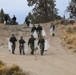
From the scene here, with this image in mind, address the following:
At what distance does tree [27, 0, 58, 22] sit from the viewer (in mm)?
79188

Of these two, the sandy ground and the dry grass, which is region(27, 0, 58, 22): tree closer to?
the dry grass

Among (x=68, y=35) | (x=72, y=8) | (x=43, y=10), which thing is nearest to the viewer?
(x=68, y=35)

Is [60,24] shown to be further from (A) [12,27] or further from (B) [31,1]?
(B) [31,1]

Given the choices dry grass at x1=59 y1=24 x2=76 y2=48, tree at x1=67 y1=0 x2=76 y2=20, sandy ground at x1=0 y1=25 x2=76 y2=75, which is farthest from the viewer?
tree at x1=67 y1=0 x2=76 y2=20

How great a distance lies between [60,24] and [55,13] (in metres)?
25.2

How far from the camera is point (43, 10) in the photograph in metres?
80.4

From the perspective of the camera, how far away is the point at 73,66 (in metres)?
28.5

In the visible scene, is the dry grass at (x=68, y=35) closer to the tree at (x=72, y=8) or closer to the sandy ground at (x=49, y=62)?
the sandy ground at (x=49, y=62)

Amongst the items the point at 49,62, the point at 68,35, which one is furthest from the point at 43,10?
the point at 49,62

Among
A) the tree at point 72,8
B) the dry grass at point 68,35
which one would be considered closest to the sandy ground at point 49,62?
the dry grass at point 68,35

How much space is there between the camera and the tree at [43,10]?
79.2 metres

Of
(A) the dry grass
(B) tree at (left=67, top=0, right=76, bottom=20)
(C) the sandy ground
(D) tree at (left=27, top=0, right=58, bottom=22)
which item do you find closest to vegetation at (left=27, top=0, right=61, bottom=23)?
(D) tree at (left=27, top=0, right=58, bottom=22)

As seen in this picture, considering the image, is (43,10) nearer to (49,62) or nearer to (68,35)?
(68,35)

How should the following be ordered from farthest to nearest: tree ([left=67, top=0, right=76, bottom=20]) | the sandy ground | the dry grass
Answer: tree ([left=67, top=0, right=76, bottom=20]) → the dry grass → the sandy ground
